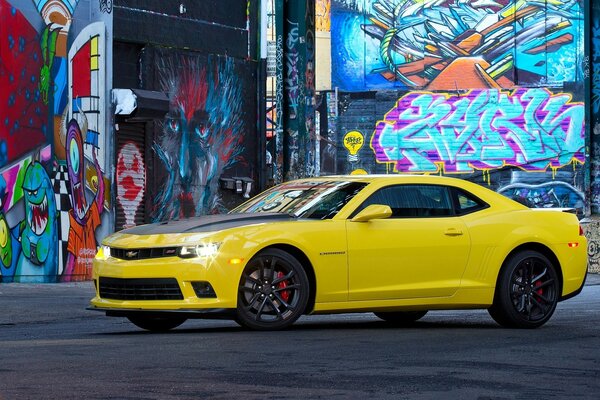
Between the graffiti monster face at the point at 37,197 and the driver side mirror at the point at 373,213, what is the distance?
10028mm

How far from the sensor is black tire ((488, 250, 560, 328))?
506 inches

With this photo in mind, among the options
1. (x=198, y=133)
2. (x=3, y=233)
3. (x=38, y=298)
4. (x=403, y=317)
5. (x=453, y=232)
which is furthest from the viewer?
(x=198, y=133)

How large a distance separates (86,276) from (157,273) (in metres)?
11.4

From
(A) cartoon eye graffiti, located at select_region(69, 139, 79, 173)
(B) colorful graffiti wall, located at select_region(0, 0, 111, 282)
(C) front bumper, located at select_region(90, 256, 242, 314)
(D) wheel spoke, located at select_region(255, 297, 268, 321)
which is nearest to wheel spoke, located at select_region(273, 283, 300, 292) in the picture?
(D) wheel spoke, located at select_region(255, 297, 268, 321)

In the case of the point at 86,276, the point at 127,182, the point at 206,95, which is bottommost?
the point at 86,276

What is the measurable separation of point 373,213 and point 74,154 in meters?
11.0

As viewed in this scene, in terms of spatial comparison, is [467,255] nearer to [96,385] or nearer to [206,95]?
[96,385]

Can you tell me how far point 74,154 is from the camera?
22.3m

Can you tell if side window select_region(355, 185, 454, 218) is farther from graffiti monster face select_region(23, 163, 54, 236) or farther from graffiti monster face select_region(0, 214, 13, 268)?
graffiti monster face select_region(23, 163, 54, 236)

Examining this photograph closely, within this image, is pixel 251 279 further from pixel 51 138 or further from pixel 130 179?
pixel 130 179

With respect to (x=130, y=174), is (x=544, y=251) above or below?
below

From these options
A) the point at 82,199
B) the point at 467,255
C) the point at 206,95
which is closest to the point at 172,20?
the point at 206,95

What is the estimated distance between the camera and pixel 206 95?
27719mm

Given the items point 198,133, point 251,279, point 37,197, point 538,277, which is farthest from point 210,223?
point 198,133
